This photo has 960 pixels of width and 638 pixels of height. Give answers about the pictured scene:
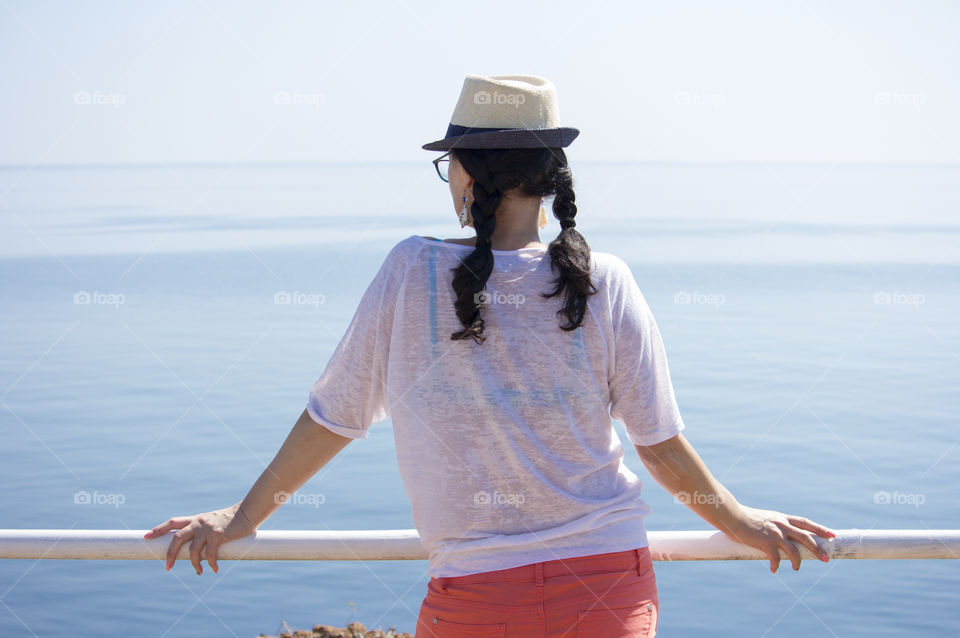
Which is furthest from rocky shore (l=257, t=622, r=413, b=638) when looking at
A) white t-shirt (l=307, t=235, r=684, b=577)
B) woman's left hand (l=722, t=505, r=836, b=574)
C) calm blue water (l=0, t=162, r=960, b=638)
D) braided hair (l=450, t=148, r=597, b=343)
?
braided hair (l=450, t=148, r=597, b=343)

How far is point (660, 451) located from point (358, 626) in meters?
3.15

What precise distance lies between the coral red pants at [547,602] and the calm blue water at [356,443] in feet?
1.86

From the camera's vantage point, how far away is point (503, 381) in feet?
4.87

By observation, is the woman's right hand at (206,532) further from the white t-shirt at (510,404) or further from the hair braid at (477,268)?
the hair braid at (477,268)

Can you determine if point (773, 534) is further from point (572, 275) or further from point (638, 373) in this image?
point (572, 275)

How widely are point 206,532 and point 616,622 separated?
27.7 inches

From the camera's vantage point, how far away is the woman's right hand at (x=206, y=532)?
1706 millimetres

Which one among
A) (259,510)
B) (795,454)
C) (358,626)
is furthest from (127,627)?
(795,454)

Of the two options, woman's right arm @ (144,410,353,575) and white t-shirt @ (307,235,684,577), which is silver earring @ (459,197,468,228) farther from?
woman's right arm @ (144,410,353,575)

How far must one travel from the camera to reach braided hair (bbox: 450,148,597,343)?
1.48 m

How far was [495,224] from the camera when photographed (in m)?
1.55

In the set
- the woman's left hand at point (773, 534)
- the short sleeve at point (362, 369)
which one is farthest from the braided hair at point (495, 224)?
the woman's left hand at point (773, 534)

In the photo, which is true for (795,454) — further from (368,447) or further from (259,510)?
(259,510)

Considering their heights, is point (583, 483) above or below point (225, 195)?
above
